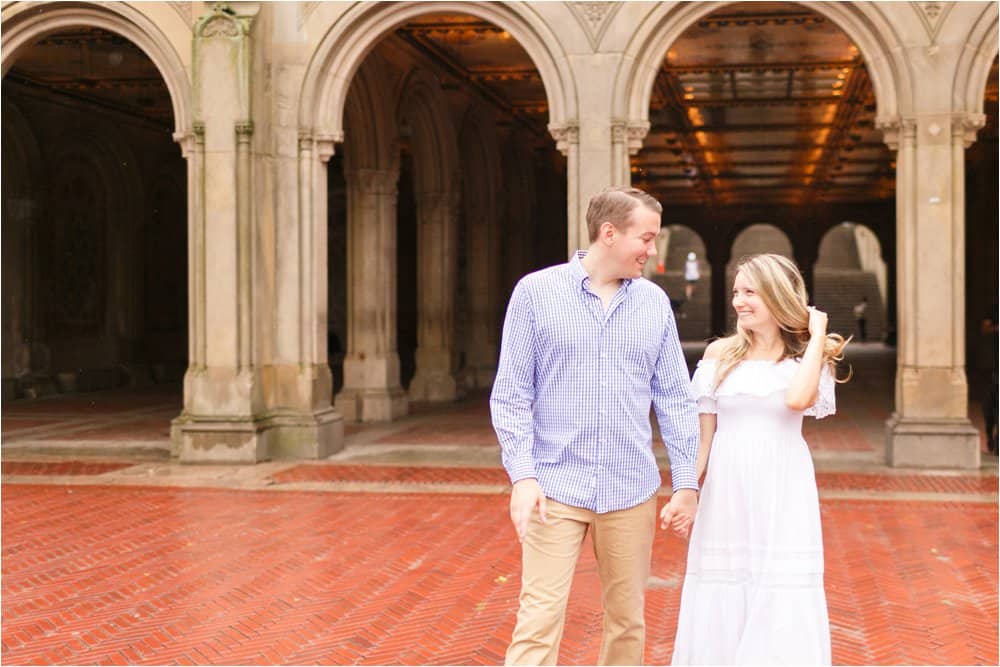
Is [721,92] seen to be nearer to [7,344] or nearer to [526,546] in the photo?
[7,344]

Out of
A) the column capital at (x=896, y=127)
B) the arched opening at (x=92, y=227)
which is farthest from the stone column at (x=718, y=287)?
the column capital at (x=896, y=127)

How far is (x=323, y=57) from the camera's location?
13.3 m

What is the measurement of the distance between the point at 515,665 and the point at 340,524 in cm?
591

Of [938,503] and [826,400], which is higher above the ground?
[826,400]

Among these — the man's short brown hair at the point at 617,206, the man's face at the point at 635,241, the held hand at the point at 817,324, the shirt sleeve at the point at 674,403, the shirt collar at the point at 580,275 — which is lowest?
the shirt sleeve at the point at 674,403

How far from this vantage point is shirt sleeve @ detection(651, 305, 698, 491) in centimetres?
400

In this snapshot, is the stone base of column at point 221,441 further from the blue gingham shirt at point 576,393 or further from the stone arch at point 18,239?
the stone arch at point 18,239

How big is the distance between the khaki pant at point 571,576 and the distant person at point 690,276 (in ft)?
153

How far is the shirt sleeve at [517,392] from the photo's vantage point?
3789 mm

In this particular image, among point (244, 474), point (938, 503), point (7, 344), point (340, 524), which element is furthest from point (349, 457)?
point (7, 344)

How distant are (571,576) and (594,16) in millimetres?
10169

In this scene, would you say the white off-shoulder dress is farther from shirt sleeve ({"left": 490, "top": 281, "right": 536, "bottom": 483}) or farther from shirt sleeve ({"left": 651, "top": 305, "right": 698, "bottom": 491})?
shirt sleeve ({"left": 490, "top": 281, "right": 536, "bottom": 483})

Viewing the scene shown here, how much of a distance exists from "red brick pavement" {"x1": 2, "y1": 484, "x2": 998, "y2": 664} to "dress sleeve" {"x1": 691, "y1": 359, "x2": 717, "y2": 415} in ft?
6.54

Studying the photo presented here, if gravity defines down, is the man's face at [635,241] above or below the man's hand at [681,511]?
above
